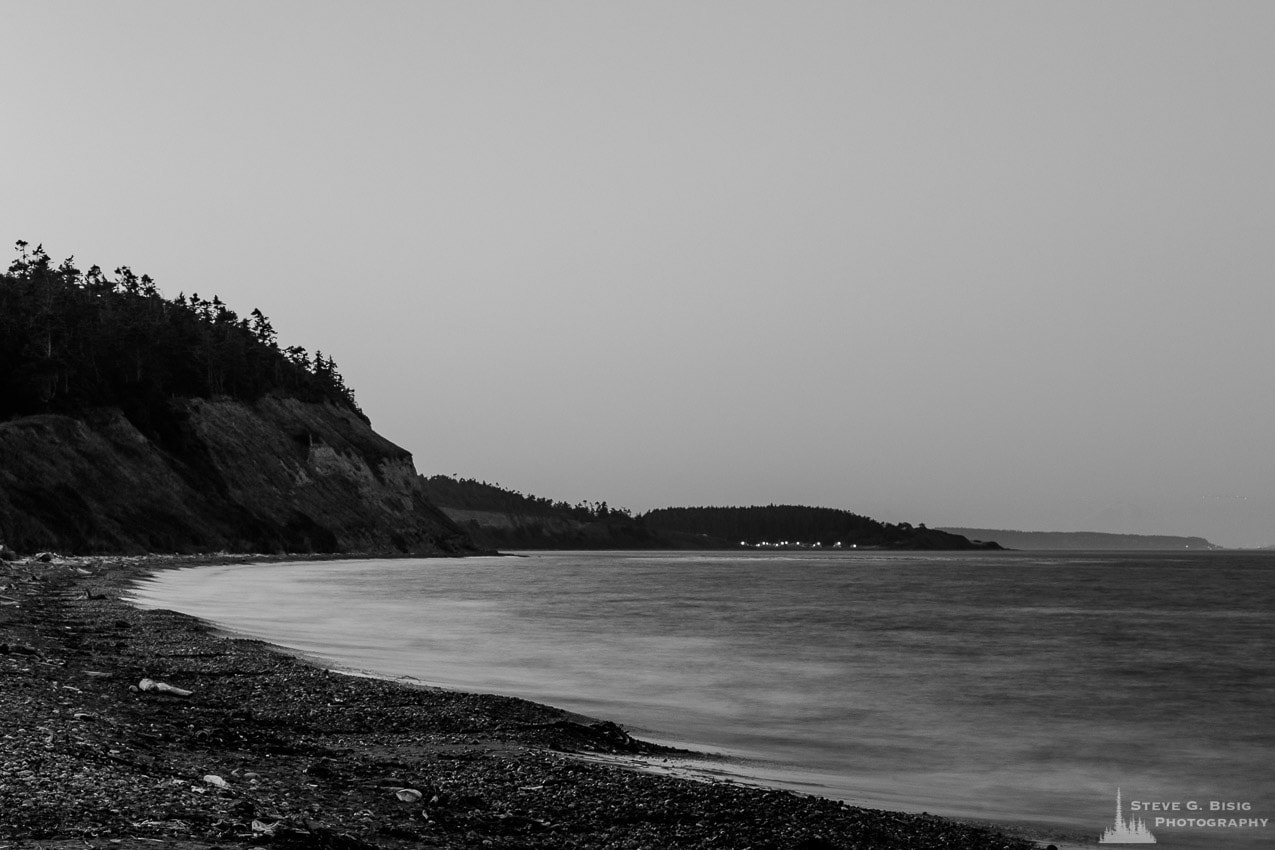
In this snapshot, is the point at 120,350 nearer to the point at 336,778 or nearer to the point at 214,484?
the point at 214,484

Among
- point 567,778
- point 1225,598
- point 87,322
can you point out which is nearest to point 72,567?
point 567,778

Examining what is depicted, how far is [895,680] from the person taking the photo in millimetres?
23891

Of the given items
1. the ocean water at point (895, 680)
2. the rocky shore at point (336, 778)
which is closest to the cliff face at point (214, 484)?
the ocean water at point (895, 680)

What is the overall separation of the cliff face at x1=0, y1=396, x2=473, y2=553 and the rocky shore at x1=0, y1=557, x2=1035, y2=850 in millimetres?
51621

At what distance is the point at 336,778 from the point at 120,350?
316 ft

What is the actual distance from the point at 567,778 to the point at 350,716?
4.31 m

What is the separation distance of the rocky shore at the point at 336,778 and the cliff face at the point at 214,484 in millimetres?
51621

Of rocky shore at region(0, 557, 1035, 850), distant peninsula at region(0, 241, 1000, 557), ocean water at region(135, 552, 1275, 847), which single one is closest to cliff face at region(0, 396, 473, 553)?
distant peninsula at region(0, 241, 1000, 557)

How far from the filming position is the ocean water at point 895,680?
13.3 metres

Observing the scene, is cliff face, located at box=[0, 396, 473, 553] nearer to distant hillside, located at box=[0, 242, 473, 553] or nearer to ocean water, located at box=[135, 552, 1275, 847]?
distant hillside, located at box=[0, 242, 473, 553]

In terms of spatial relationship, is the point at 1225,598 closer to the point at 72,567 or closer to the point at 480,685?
the point at 480,685

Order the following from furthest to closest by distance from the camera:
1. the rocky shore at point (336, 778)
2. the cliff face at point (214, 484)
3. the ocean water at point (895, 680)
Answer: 1. the cliff face at point (214, 484)
2. the ocean water at point (895, 680)
3. the rocky shore at point (336, 778)

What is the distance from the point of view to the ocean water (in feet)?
43.7

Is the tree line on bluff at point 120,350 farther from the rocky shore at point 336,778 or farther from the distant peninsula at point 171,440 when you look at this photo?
the rocky shore at point 336,778
